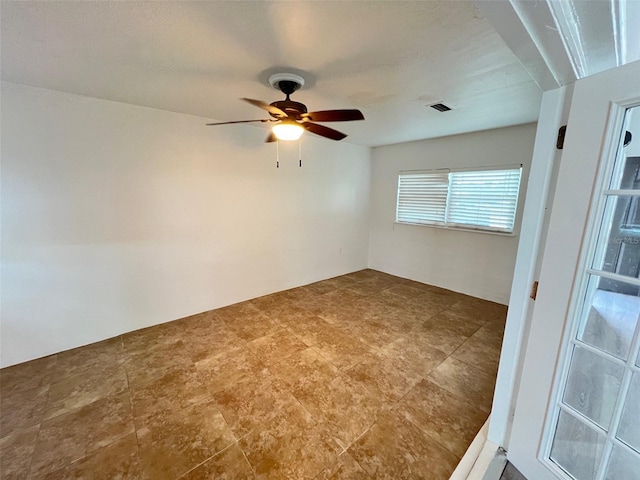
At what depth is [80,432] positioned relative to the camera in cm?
165

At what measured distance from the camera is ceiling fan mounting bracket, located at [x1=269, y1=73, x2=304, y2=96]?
5.99ft

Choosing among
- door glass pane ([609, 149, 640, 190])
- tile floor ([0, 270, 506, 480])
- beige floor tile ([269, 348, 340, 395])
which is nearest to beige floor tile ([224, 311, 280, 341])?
tile floor ([0, 270, 506, 480])

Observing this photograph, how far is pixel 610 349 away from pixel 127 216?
12.2ft

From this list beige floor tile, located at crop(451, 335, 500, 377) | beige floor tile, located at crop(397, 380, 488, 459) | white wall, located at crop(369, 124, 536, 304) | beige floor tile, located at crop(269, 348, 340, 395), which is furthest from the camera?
white wall, located at crop(369, 124, 536, 304)

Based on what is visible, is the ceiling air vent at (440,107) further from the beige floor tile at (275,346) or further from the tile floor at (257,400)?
the beige floor tile at (275,346)

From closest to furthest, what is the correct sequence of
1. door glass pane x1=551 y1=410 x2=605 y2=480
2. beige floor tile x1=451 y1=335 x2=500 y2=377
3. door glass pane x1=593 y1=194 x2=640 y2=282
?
1. door glass pane x1=593 y1=194 x2=640 y2=282
2. door glass pane x1=551 y1=410 x2=605 y2=480
3. beige floor tile x1=451 y1=335 x2=500 y2=377

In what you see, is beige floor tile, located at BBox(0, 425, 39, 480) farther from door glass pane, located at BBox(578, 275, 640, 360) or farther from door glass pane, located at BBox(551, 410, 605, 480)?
door glass pane, located at BBox(578, 275, 640, 360)

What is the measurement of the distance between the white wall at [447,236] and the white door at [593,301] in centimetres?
276

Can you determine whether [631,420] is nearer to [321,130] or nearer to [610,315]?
[610,315]

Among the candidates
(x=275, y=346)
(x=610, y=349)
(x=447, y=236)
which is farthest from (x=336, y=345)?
(x=447, y=236)

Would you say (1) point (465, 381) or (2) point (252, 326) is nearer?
(1) point (465, 381)

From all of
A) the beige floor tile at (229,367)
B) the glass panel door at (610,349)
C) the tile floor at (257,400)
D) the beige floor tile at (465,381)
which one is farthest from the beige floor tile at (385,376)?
the glass panel door at (610,349)

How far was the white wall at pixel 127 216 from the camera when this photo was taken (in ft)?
7.23

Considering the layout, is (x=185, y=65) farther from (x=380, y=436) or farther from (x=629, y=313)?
(x=380, y=436)
